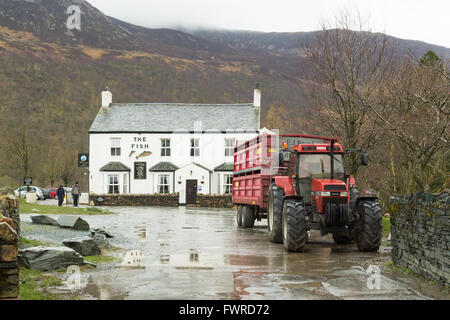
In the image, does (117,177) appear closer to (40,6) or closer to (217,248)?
(217,248)

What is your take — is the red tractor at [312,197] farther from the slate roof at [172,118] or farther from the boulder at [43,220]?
the slate roof at [172,118]

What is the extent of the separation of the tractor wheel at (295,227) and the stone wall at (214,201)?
98.8 feet

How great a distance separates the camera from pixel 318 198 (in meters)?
14.5

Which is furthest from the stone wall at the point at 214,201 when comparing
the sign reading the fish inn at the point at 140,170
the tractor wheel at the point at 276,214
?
the tractor wheel at the point at 276,214

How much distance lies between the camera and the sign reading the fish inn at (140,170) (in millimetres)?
49197

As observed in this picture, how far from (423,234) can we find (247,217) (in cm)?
1223

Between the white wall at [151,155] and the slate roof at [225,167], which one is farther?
the white wall at [151,155]

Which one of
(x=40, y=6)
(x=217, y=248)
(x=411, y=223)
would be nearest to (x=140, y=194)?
(x=217, y=248)

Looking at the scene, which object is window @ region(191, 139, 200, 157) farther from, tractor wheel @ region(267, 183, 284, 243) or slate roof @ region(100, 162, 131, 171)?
tractor wheel @ region(267, 183, 284, 243)

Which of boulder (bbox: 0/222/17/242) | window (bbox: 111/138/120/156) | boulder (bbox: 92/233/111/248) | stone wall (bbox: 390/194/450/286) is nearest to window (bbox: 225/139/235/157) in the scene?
window (bbox: 111/138/120/156)

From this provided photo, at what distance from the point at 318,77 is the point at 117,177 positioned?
2993 centimetres

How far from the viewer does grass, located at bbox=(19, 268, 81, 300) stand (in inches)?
326
